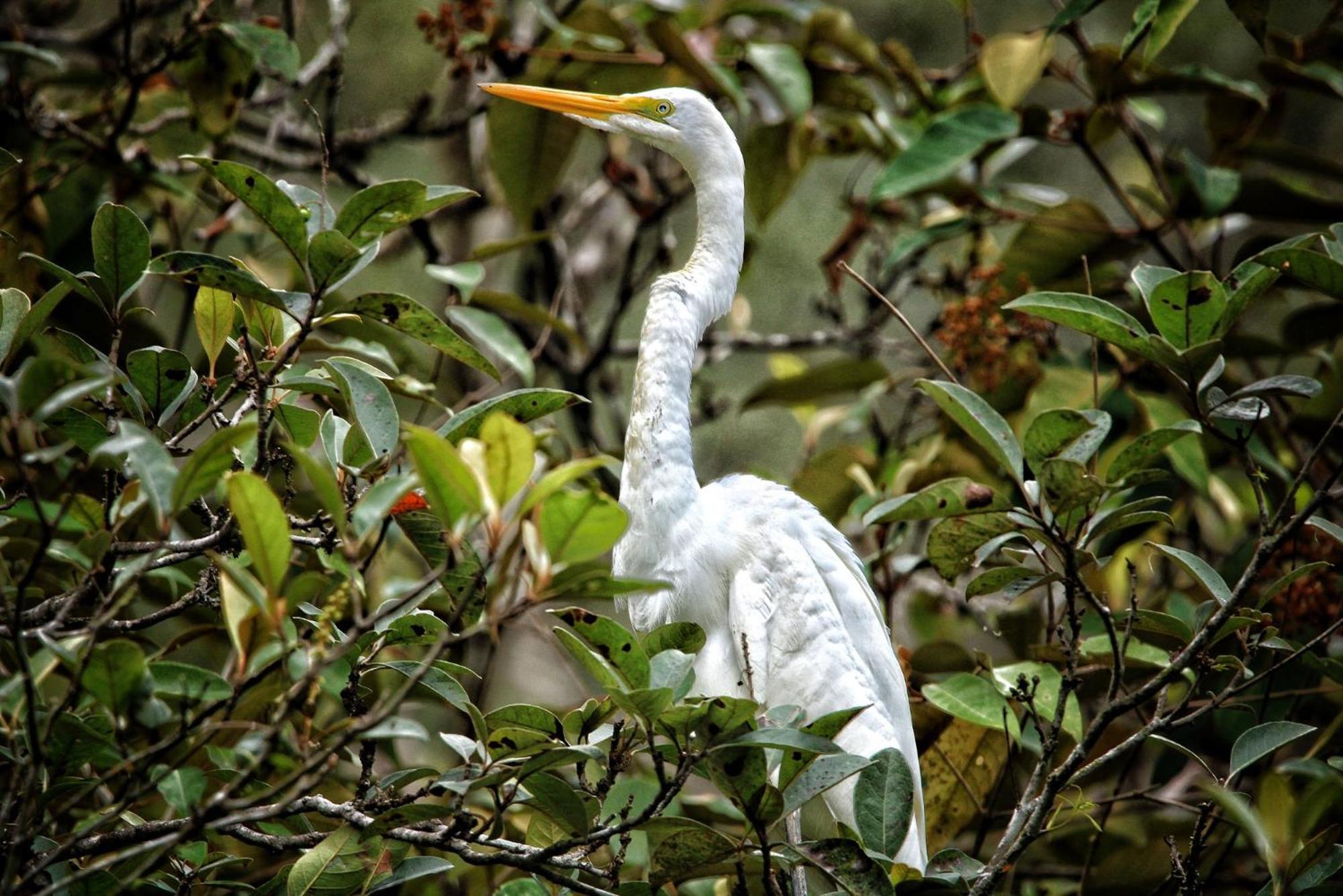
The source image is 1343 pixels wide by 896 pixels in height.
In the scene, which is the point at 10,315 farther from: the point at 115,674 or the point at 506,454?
the point at 506,454

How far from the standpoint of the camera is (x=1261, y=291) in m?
1.55

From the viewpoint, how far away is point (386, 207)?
4.37ft

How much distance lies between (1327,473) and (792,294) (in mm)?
3280

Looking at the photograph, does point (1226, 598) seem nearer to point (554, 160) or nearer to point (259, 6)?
point (554, 160)

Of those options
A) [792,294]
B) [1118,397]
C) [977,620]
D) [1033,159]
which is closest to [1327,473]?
[1118,397]

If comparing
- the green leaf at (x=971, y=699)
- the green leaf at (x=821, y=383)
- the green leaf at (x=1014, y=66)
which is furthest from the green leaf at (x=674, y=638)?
the green leaf at (x=1014, y=66)

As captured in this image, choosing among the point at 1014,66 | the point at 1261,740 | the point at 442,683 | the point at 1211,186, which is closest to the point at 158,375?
the point at 442,683

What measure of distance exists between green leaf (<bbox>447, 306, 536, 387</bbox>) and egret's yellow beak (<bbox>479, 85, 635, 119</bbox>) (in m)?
0.46

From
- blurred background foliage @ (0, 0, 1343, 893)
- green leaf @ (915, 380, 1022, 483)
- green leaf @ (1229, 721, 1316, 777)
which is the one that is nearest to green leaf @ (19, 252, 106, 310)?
blurred background foliage @ (0, 0, 1343, 893)

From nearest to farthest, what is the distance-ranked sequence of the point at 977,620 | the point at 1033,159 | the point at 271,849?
1. the point at 271,849
2. the point at 977,620
3. the point at 1033,159

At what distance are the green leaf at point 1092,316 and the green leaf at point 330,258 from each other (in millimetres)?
873

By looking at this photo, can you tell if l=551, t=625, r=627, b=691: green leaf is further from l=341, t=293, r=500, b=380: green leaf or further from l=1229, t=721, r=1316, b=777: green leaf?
l=1229, t=721, r=1316, b=777: green leaf

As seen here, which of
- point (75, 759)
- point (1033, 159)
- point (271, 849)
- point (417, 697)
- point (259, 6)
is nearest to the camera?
point (75, 759)

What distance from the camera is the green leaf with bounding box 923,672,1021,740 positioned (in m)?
1.84
